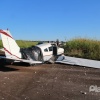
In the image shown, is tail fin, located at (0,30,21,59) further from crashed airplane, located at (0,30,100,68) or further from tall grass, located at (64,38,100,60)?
tall grass, located at (64,38,100,60)

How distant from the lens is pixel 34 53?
60.0 ft

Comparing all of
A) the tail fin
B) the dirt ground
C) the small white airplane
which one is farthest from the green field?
the tail fin

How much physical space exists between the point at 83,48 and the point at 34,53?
26.8 ft

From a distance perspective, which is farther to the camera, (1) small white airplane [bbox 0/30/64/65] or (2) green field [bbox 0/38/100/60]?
(2) green field [bbox 0/38/100/60]

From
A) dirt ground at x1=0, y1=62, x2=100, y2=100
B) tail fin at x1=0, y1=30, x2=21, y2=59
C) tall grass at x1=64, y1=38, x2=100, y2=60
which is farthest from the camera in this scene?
tall grass at x1=64, y1=38, x2=100, y2=60

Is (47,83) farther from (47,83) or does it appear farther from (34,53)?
(34,53)

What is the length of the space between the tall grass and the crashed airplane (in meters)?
3.10

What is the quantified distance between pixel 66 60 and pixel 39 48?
214 centimetres

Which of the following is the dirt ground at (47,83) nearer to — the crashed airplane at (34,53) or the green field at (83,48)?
the crashed airplane at (34,53)

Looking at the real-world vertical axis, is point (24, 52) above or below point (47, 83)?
above

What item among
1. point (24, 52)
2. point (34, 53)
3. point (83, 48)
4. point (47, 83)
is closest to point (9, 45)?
point (24, 52)

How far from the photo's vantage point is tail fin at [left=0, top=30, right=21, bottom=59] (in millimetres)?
16850

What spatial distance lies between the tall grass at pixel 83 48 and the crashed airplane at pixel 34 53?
3102mm

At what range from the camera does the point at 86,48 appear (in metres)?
25.1
